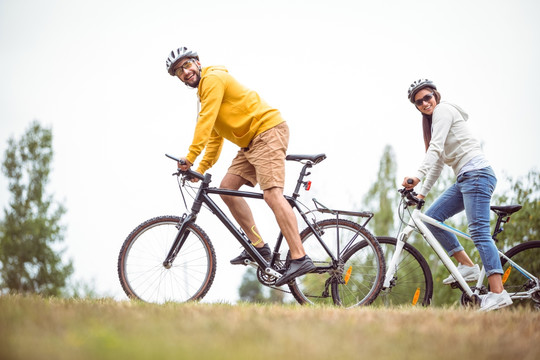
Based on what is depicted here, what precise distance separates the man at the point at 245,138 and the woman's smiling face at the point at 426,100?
1364 millimetres

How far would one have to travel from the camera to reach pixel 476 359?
98.7 inches

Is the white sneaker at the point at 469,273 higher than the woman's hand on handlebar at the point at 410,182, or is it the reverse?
the woman's hand on handlebar at the point at 410,182

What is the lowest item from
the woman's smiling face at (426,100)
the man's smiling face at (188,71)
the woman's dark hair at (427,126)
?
the woman's dark hair at (427,126)

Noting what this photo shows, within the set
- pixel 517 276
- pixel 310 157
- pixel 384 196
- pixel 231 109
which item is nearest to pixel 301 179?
pixel 310 157

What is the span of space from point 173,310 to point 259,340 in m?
1.20

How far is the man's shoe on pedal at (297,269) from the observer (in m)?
4.68

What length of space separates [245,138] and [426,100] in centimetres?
183

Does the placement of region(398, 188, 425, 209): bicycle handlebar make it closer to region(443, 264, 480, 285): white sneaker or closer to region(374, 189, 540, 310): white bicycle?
region(374, 189, 540, 310): white bicycle

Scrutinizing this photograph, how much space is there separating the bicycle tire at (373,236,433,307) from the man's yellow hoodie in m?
1.77

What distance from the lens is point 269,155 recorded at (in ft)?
15.8

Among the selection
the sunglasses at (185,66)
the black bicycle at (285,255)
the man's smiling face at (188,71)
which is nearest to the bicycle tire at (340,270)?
the black bicycle at (285,255)

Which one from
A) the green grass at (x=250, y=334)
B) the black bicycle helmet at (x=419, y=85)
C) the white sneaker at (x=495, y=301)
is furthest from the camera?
the black bicycle helmet at (x=419, y=85)

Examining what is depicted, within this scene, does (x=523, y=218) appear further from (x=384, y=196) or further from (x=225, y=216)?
(x=384, y=196)

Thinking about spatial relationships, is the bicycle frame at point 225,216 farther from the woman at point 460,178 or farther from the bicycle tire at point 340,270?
the woman at point 460,178
